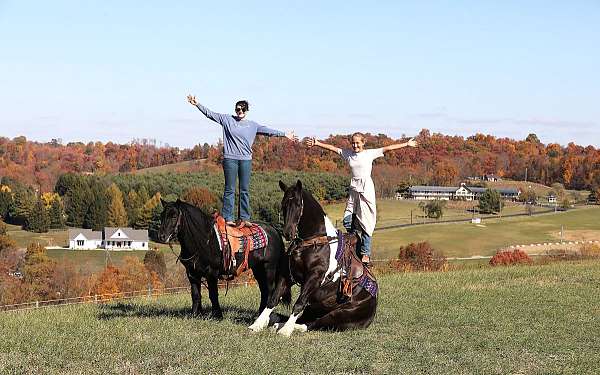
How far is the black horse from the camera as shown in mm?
11750

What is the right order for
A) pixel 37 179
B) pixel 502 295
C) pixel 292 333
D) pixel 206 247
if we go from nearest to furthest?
pixel 292 333 → pixel 206 247 → pixel 502 295 → pixel 37 179

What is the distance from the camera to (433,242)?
100 m

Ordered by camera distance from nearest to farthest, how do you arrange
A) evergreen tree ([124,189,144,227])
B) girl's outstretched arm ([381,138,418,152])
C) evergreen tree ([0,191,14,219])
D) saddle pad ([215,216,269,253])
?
saddle pad ([215,216,269,253]) < girl's outstretched arm ([381,138,418,152]) < evergreen tree ([124,189,144,227]) < evergreen tree ([0,191,14,219])

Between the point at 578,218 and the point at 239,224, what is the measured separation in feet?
407

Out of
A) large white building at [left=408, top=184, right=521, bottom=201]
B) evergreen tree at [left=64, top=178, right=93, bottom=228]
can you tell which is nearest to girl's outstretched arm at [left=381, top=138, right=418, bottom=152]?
evergreen tree at [left=64, top=178, right=93, bottom=228]

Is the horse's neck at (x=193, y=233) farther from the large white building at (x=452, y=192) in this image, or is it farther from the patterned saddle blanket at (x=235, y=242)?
the large white building at (x=452, y=192)

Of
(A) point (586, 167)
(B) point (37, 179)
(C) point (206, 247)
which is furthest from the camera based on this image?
(A) point (586, 167)

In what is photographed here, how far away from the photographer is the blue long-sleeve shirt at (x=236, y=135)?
12.9 meters

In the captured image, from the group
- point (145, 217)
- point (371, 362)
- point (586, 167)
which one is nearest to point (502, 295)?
point (371, 362)

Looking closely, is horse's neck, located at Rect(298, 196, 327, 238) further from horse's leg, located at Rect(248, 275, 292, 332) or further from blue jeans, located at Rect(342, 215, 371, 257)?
blue jeans, located at Rect(342, 215, 371, 257)

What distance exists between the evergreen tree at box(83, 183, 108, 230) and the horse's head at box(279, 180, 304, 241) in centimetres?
12355

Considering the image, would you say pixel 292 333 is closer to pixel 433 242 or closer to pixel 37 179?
pixel 433 242

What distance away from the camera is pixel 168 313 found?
13094 mm

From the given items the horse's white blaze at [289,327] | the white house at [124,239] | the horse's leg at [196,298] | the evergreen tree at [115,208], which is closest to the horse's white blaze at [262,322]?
the horse's white blaze at [289,327]
